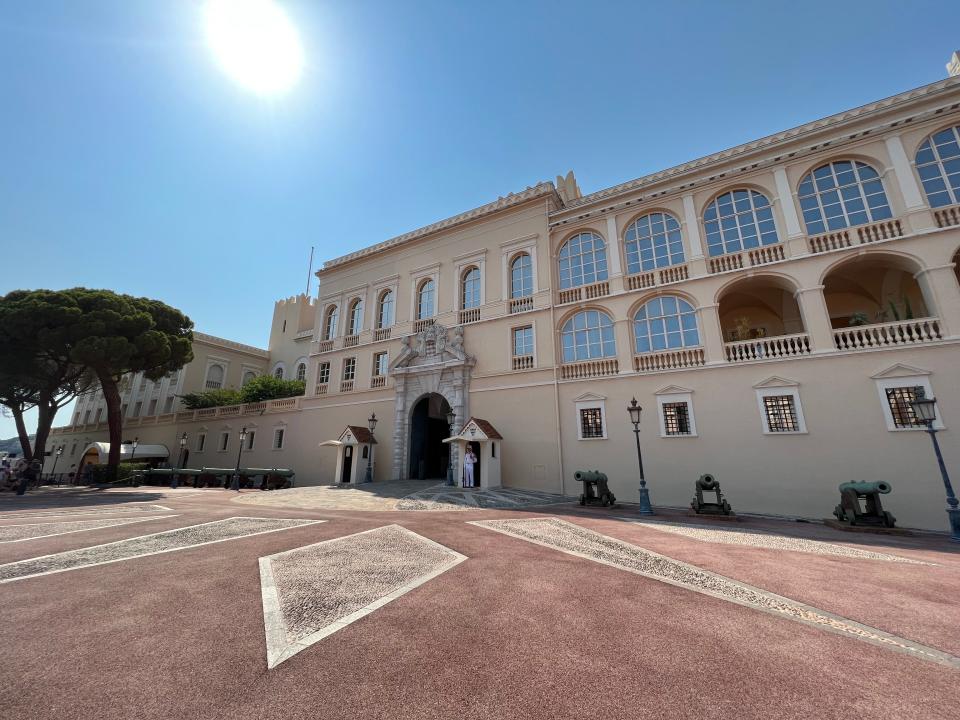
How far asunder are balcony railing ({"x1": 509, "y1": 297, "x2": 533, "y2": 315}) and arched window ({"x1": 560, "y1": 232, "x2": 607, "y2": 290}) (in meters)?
1.82

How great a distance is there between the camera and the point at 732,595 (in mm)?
4648

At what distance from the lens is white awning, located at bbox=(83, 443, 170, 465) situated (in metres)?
30.3

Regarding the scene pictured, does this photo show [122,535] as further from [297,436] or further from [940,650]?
[297,436]

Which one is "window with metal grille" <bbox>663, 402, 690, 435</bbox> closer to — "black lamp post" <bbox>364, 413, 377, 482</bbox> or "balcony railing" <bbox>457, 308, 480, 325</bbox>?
"balcony railing" <bbox>457, 308, 480, 325</bbox>

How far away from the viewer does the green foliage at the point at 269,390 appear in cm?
3062

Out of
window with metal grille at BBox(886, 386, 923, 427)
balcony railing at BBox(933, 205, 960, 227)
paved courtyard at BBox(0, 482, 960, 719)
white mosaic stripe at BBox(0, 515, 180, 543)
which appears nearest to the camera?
paved courtyard at BBox(0, 482, 960, 719)

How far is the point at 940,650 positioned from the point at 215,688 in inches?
237

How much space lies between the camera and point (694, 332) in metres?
16.2

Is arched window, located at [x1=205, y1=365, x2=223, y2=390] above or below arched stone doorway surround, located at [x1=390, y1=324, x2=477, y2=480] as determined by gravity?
above

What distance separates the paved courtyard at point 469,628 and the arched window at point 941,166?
1319 centimetres

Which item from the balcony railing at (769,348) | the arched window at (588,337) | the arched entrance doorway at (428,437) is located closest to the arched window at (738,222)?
the balcony railing at (769,348)

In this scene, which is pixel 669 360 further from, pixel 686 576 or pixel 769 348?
pixel 686 576

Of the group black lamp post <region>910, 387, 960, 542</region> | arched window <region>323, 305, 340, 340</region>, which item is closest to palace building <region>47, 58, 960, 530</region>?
arched window <region>323, 305, 340, 340</region>

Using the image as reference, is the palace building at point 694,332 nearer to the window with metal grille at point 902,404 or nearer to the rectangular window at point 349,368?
the window with metal grille at point 902,404
